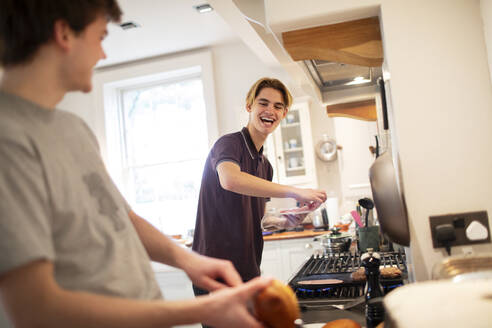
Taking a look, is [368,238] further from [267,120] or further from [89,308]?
[89,308]

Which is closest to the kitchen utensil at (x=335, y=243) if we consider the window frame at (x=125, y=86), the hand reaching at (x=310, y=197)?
the hand reaching at (x=310, y=197)

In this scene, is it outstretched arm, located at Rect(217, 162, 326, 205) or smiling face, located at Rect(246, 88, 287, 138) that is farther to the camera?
smiling face, located at Rect(246, 88, 287, 138)

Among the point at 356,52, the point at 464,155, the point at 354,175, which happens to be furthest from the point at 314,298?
the point at 354,175

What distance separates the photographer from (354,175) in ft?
14.9

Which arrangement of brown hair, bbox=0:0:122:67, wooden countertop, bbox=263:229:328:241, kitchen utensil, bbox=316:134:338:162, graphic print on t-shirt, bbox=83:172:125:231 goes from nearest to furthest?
1. brown hair, bbox=0:0:122:67
2. graphic print on t-shirt, bbox=83:172:125:231
3. wooden countertop, bbox=263:229:328:241
4. kitchen utensil, bbox=316:134:338:162

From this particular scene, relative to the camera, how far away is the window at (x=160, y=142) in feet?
17.7

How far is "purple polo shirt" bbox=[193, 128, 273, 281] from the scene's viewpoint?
1.74m

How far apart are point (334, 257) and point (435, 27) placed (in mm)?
1325

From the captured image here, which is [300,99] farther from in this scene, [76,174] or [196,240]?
[76,174]

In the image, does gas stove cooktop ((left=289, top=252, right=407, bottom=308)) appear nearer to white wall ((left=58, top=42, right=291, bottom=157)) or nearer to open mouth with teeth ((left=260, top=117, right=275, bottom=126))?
open mouth with teeth ((left=260, top=117, right=275, bottom=126))

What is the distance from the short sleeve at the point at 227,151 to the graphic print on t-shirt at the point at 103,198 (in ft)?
3.21

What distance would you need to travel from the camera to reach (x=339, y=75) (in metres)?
2.03

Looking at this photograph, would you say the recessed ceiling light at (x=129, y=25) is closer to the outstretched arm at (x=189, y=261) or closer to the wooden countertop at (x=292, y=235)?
the wooden countertop at (x=292, y=235)

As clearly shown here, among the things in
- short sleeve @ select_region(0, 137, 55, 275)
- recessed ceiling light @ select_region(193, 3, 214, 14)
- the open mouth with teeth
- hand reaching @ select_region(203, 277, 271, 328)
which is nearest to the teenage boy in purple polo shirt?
the open mouth with teeth
